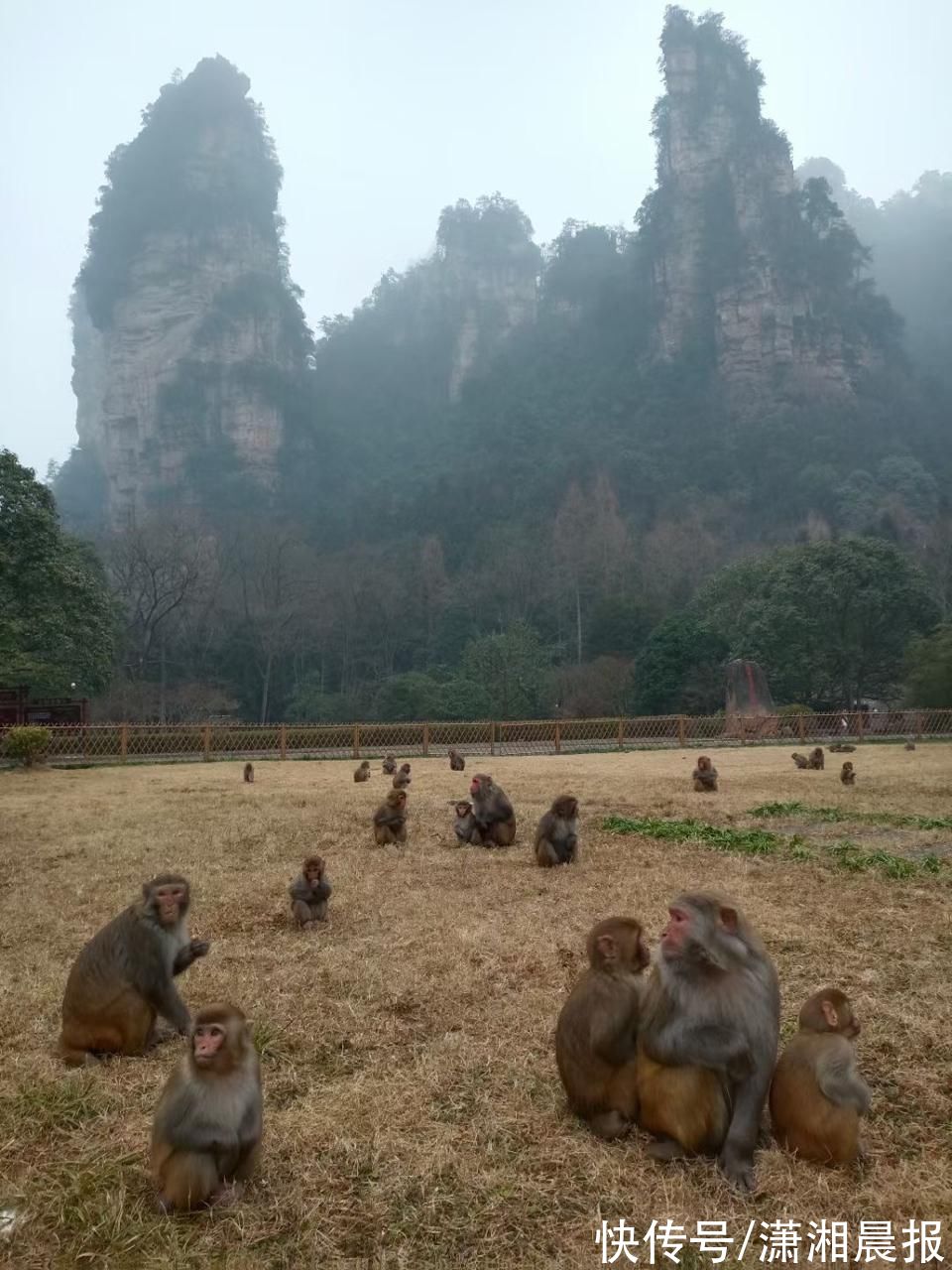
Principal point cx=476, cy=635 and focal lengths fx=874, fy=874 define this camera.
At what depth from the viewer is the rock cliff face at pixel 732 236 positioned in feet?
242

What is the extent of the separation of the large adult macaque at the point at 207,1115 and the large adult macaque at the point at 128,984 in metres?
1.10

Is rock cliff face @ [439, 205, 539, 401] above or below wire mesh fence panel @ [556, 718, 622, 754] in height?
above

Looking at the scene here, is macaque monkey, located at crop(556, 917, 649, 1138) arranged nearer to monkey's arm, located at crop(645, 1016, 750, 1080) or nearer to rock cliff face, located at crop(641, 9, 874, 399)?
monkey's arm, located at crop(645, 1016, 750, 1080)

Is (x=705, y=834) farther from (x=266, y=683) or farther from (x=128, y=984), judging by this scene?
(x=266, y=683)

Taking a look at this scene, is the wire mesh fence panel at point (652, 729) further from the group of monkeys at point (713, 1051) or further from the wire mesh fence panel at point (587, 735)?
the group of monkeys at point (713, 1051)

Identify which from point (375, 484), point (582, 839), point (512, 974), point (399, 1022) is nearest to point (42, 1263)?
point (399, 1022)

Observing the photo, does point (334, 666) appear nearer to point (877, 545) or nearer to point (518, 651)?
point (518, 651)

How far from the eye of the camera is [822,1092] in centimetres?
285

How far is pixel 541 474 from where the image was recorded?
69125mm

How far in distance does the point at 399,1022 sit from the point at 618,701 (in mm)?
31750

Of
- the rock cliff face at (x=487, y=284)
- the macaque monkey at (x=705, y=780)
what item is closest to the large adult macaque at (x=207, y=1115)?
the macaque monkey at (x=705, y=780)

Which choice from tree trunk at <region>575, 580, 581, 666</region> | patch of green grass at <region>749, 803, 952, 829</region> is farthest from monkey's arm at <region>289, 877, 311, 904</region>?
tree trunk at <region>575, 580, 581, 666</region>

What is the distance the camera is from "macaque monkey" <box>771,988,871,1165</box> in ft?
9.30

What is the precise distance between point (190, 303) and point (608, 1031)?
305 feet
